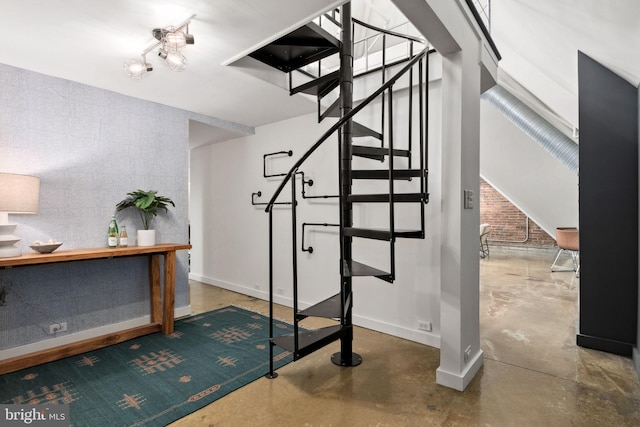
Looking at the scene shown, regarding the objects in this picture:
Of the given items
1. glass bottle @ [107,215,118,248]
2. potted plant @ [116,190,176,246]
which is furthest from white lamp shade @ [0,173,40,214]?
potted plant @ [116,190,176,246]

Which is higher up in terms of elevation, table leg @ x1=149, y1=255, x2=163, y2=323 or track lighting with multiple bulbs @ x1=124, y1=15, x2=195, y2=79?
track lighting with multiple bulbs @ x1=124, y1=15, x2=195, y2=79

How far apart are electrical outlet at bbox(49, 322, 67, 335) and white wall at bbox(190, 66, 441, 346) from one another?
6.80 ft

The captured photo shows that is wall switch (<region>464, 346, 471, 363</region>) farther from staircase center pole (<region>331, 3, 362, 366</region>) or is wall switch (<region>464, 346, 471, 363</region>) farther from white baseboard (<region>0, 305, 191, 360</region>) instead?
white baseboard (<region>0, 305, 191, 360</region>)

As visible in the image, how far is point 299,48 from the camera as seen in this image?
2.43 metres

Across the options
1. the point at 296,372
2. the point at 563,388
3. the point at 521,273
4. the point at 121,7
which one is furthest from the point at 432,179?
the point at 521,273

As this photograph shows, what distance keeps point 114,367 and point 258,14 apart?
2698mm

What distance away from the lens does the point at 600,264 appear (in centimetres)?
261

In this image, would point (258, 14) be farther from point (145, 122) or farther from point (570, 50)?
point (570, 50)

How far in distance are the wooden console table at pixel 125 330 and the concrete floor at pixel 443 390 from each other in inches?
57.7

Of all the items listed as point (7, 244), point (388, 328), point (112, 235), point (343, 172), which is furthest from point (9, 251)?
point (388, 328)

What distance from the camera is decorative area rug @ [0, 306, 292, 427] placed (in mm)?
1923

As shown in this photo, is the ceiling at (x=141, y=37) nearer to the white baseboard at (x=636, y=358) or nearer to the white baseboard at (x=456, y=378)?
the white baseboard at (x=456, y=378)
